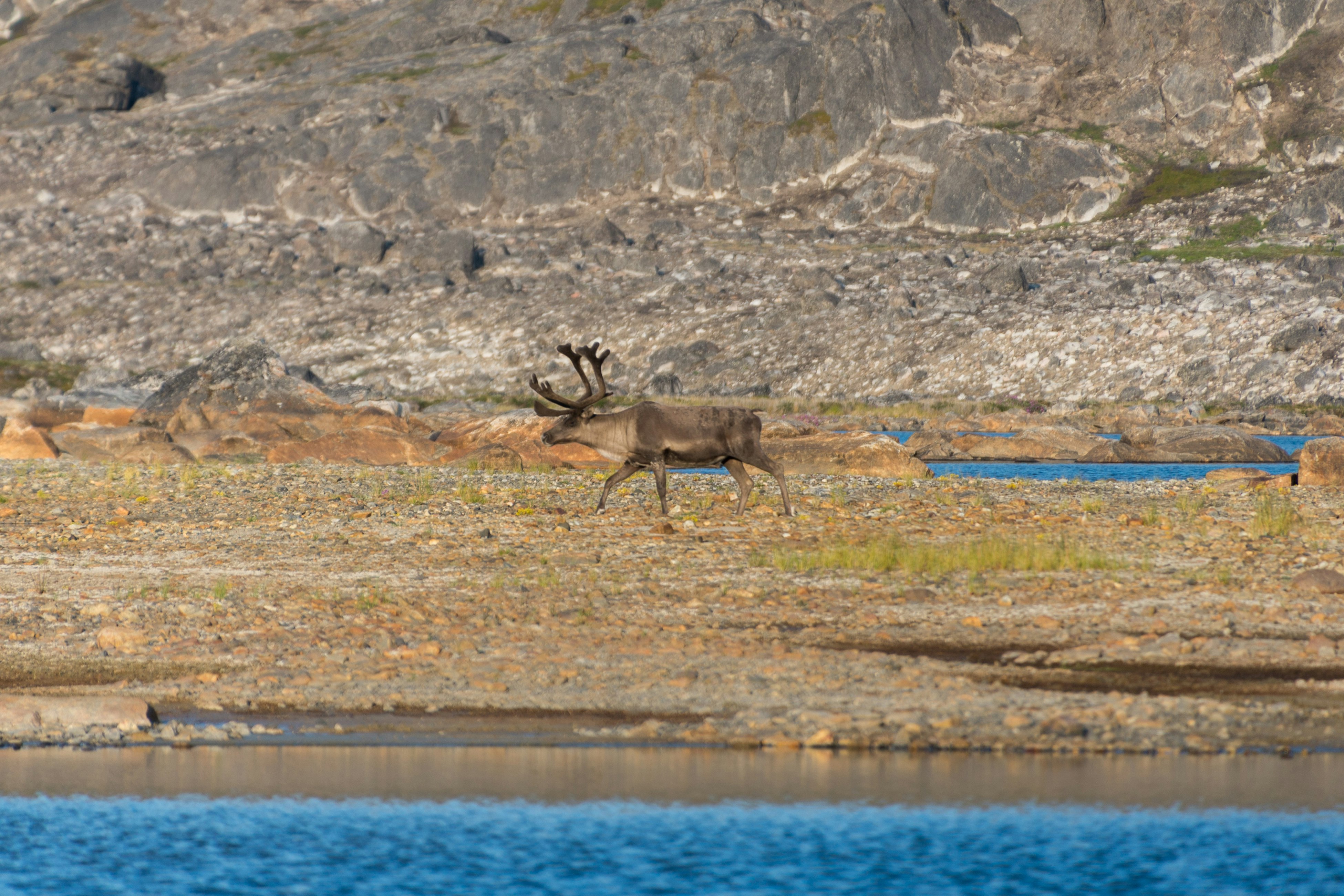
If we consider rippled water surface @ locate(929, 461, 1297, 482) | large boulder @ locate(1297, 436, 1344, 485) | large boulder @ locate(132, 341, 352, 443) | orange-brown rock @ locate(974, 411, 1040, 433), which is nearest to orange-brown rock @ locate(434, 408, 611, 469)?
large boulder @ locate(132, 341, 352, 443)

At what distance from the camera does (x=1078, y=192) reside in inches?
4218

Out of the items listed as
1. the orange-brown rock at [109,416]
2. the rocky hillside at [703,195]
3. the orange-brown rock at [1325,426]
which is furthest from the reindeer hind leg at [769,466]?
the rocky hillside at [703,195]

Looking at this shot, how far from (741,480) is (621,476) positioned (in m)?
1.73

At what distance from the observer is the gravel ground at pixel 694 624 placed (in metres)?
A: 9.01

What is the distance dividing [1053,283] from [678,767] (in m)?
81.6

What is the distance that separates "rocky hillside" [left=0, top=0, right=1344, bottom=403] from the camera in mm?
81875

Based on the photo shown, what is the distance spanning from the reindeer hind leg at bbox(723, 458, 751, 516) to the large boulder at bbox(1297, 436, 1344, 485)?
11761 mm

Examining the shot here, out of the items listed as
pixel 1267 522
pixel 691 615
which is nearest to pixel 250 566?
pixel 691 615

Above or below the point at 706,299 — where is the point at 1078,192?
above

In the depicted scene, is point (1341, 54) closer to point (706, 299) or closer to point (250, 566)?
point (706, 299)

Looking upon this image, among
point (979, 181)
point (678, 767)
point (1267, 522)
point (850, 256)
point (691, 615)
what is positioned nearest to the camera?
point (678, 767)

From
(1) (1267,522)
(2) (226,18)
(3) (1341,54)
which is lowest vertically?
(1) (1267,522)

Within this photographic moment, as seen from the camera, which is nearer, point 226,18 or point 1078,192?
point 1078,192

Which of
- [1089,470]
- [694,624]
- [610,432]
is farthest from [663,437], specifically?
[1089,470]
